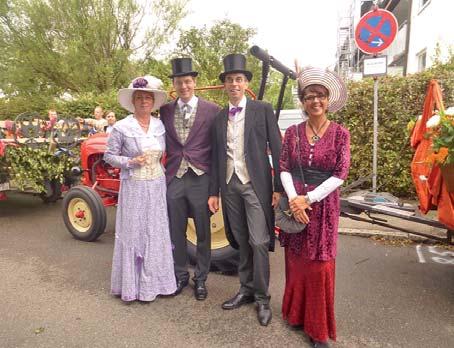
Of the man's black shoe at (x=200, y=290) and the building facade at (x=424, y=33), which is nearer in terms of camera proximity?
the man's black shoe at (x=200, y=290)

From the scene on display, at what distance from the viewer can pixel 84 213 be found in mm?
5020

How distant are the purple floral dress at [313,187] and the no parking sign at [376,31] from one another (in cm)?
339

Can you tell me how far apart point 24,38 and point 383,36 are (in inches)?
497

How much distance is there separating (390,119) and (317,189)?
4416mm

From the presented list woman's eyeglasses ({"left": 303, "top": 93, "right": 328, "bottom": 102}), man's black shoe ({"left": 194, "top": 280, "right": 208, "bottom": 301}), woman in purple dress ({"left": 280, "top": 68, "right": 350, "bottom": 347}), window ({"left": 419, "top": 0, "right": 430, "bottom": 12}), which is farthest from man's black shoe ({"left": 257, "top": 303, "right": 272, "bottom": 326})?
window ({"left": 419, "top": 0, "right": 430, "bottom": 12})

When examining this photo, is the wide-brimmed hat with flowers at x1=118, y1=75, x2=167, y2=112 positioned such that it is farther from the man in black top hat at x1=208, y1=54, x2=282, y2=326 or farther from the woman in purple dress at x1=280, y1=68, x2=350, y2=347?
the woman in purple dress at x1=280, y1=68, x2=350, y2=347

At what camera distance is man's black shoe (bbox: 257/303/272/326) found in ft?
9.65

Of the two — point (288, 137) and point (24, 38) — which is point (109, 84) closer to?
point (24, 38)

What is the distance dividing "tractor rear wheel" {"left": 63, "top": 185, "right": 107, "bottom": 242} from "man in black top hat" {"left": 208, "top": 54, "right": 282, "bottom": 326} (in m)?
2.22

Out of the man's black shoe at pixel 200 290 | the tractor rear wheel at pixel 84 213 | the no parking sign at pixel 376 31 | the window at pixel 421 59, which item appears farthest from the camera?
the window at pixel 421 59

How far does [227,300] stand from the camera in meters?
3.32

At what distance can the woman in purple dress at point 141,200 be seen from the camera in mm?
3260

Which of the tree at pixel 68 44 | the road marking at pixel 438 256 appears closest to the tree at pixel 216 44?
the tree at pixel 68 44

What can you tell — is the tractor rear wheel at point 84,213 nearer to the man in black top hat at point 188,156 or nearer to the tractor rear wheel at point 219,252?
the tractor rear wheel at point 219,252
